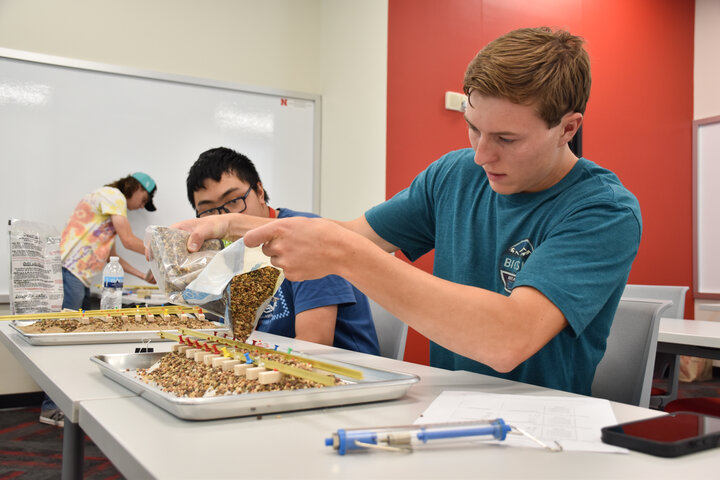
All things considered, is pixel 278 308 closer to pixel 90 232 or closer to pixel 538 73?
pixel 538 73

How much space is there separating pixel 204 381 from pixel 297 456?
0.29 m

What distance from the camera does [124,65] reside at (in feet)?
11.8

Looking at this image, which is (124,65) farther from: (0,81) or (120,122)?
(0,81)

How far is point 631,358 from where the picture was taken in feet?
4.47

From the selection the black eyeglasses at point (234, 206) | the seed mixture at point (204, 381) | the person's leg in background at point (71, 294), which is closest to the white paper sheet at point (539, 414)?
the seed mixture at point (204, 381)

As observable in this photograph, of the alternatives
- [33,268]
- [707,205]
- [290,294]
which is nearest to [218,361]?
[290,294]

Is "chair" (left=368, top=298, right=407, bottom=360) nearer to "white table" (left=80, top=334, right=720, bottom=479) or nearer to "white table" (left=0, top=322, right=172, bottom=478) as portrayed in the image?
"white table" (left=0, top=322, right=172, bottom=478)

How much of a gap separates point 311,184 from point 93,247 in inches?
57.0

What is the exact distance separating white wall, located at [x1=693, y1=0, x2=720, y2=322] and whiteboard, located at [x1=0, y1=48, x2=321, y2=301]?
3.08 metres

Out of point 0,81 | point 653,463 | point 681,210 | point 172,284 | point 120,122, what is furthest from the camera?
point 681,210

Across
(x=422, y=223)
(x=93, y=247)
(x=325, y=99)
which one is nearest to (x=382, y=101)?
(x=325, y=99)

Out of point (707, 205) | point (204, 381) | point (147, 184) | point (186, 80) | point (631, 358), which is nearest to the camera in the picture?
point (204, 381)

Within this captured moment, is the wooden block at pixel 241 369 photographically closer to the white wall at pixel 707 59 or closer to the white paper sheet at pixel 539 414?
the white paper sheet at pixel 539 414

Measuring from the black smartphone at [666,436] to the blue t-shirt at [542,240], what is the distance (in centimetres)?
29
